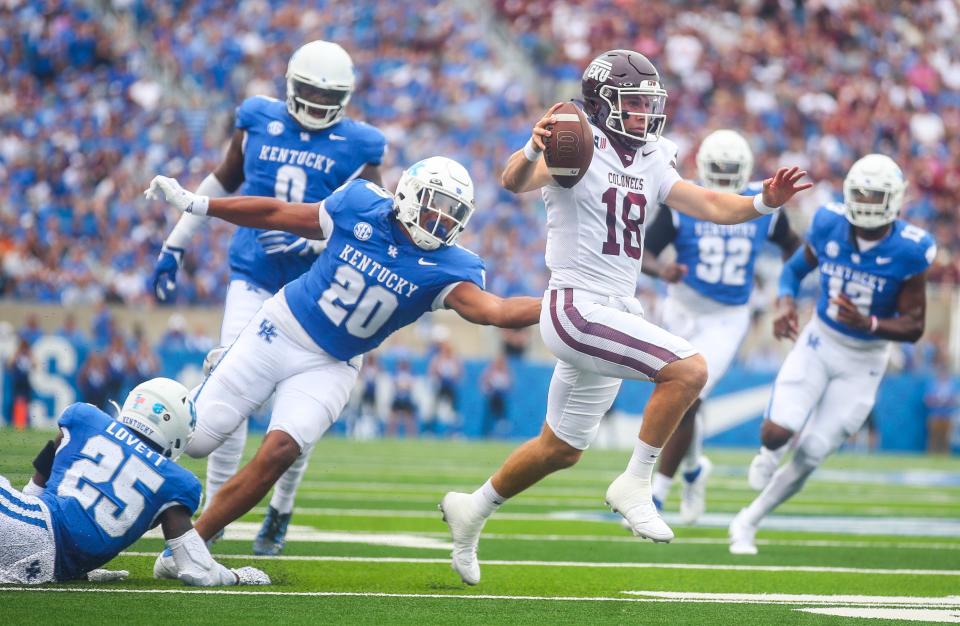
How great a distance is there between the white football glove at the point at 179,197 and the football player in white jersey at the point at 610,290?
3.89 ft

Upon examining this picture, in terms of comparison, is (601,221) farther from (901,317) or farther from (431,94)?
(431,94)

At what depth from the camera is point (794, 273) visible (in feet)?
25.2

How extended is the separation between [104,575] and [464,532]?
1.39m

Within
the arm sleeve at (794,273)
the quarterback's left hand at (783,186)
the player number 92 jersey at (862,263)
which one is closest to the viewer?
the quarterback's left hand at (783,186)

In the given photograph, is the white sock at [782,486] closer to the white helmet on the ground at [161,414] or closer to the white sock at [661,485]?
the white sock at [661,485]

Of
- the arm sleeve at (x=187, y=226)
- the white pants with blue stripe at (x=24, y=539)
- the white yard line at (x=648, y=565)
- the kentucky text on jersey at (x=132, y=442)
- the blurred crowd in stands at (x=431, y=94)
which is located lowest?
the blurred crowd in stands at (x=431, y=94)

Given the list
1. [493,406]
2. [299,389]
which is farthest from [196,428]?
[493,406]

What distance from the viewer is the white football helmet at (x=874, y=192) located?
7023 mm

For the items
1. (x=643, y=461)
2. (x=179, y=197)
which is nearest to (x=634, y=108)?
(x=643, y=461)

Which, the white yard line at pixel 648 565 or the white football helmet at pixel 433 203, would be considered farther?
the white yard line at pixel 648 565

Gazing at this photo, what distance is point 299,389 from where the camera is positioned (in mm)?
5457

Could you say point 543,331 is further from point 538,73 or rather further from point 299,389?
point 538,73

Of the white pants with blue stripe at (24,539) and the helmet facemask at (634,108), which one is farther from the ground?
the helmet facemask at (634,108)

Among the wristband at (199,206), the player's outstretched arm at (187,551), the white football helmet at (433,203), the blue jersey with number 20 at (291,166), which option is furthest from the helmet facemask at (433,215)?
the player's outstretched arm at (187,551)
